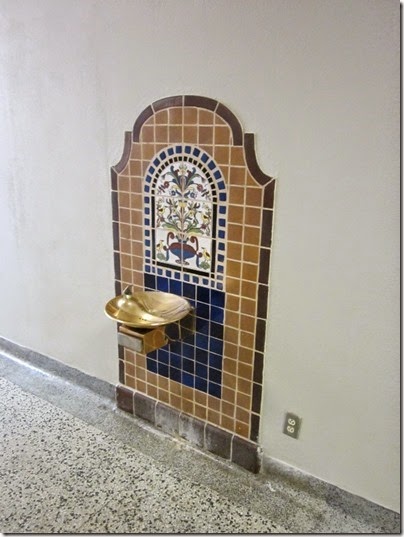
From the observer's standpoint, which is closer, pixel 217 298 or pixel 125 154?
pixel 217 298

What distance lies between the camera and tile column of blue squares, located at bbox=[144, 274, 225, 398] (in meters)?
1.80

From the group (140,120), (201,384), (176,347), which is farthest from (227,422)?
(140,120)

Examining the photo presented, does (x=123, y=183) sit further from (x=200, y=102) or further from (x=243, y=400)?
(x=243, y=400)

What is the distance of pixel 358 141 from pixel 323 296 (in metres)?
0.56

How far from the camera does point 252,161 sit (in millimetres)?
1550

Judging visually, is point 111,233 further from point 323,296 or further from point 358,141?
point 358,141

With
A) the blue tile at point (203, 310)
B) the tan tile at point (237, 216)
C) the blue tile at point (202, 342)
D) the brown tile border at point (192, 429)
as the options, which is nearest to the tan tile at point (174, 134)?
the tan tile at point (237, 216)

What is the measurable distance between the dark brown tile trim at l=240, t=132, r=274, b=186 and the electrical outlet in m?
0.96

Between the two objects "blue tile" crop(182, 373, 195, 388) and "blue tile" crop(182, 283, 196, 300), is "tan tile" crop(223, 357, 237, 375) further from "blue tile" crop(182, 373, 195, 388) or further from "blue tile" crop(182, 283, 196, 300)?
"blue tile" crop(182, 283, 196, 300)

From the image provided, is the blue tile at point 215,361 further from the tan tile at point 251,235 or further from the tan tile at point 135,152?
the tan tile at point 135,152

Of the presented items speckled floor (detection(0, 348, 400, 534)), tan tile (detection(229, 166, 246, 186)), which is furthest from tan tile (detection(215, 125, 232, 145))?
→ speckled floor (detection(0, 348, 400, 534))

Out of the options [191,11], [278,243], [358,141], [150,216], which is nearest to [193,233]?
[150,216]

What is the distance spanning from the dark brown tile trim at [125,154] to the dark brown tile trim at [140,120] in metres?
0.03

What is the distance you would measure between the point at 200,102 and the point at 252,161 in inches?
12.9
